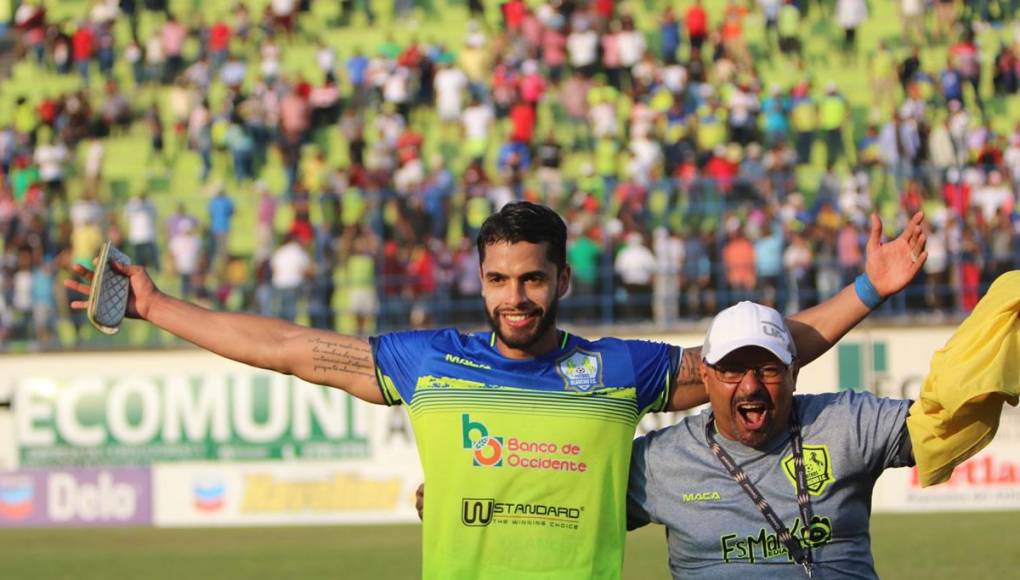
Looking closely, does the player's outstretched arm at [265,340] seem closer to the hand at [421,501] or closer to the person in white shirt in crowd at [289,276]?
the hand at [421,501]

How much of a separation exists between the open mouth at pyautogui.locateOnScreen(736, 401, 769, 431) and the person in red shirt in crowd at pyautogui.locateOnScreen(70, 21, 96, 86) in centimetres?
2606

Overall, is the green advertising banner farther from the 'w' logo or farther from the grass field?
the 'w' logo

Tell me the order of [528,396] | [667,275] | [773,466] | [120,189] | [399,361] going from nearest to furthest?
[773,466] < [528,396] < [399,361] < [667,275] < [120,189]

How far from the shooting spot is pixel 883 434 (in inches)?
210

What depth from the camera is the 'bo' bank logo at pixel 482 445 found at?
5.73m

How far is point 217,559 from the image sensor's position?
16.2 m

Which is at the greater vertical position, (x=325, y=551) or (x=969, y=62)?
(x=969, y=62)

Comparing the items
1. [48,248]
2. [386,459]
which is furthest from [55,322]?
[386,459]

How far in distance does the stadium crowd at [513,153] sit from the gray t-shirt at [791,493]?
1533 cm

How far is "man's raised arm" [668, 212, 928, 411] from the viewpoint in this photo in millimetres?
5906

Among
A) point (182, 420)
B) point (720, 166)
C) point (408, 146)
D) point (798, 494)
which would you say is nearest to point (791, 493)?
point (798, 494)

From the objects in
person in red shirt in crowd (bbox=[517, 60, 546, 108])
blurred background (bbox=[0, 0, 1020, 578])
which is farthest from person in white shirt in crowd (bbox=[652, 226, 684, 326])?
person in red shirt in crowd (bbox=[517, 60, 546, 108])

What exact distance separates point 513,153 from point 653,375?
19.2 meters

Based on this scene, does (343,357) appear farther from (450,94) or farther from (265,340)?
(450,94)
